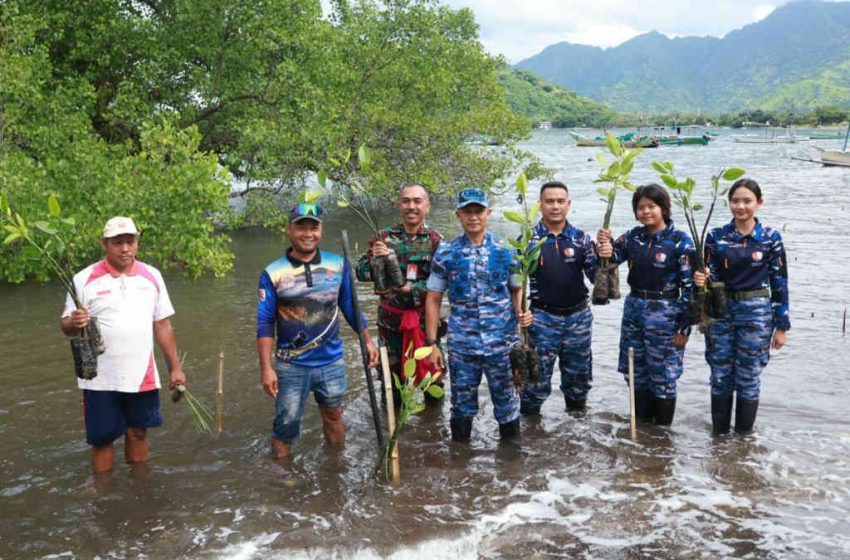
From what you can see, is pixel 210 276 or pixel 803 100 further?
pixel 803 100

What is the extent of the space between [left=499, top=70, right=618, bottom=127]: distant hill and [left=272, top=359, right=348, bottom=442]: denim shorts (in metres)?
148

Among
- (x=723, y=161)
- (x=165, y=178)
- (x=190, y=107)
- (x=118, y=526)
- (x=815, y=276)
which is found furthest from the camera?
(x=723, y=161)

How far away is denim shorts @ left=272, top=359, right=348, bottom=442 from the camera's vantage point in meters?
5.71

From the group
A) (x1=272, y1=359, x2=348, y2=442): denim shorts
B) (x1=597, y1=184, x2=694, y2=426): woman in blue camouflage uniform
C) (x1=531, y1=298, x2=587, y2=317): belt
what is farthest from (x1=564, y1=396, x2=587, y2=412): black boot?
(x1=272, y1=359, x2=348, y2=442): denim shorts

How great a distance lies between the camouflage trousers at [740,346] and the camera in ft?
20.5

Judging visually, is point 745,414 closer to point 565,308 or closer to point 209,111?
point 565,308

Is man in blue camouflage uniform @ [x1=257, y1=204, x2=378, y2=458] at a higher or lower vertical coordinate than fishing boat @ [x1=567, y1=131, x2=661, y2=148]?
lower

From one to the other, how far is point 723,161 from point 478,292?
60.2m

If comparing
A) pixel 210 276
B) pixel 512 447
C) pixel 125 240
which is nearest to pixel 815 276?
A: pixel 512 447

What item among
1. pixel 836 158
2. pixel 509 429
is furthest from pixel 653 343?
pixel 836 158

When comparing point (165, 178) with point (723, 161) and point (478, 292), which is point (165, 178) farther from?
point (723, 161)

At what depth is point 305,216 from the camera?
5445mm

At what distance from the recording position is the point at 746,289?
628cm

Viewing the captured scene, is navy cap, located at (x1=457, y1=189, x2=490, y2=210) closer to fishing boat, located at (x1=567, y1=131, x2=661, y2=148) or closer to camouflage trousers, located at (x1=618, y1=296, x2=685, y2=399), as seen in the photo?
camouflage trousers, located at (x1=618, y1=296, x2=685, y2=399)
